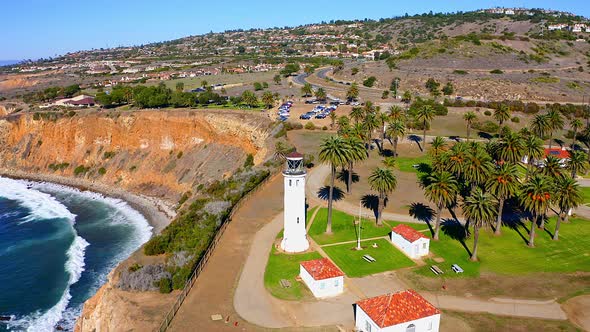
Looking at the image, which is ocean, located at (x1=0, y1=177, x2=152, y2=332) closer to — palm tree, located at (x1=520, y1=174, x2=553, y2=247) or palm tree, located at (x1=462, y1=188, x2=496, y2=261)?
palm tree, located at (x1=462, y1=188, x2=496, y2=261)

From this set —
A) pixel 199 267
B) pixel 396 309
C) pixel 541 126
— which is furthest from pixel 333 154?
pixel 541 126

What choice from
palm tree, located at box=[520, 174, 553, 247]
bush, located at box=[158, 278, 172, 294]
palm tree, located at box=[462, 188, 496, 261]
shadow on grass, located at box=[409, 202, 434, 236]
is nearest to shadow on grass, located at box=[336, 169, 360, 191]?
shadow on grass, located at box=[409, 202, 434, 236]

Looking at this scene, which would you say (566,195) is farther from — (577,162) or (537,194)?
(577,162)

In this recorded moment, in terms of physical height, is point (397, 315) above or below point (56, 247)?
above

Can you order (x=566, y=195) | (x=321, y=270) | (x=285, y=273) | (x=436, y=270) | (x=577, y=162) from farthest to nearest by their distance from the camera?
1. (x=577, y=162)
2. (x=566, y=195)
3. (x=436, y=270)
4. (x=285, y=273)
5. (x=321, y=270)

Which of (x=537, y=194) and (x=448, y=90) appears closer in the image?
(x=537, y=194)

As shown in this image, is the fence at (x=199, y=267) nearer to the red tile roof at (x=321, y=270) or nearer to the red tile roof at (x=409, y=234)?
the red tile roof at (x=321, y=270)
